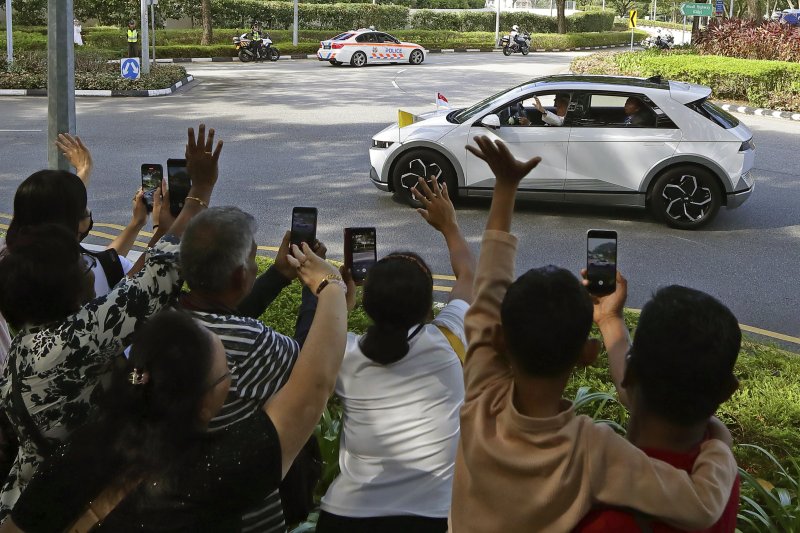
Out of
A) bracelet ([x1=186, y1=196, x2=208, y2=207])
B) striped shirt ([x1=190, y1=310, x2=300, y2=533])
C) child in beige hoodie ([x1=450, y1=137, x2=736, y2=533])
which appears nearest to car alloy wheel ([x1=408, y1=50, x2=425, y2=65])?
bracelet ([x1=186, y1=196, x2=208, y2=207])

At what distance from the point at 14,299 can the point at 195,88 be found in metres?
23.0

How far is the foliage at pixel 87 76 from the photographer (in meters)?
23.2

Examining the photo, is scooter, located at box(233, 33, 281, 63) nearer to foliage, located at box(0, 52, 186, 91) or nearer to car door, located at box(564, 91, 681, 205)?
foliage, located at box(0, 52, 186, 91)

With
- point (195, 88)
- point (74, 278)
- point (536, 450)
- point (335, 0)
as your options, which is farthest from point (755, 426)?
point (335, 0)

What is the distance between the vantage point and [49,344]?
9.46 feet

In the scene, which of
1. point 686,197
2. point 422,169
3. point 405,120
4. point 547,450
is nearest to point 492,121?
point 422,169

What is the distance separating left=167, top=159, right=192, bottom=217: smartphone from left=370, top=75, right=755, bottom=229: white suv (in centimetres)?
637

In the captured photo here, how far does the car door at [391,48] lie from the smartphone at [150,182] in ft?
103

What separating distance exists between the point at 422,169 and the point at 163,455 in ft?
29.2

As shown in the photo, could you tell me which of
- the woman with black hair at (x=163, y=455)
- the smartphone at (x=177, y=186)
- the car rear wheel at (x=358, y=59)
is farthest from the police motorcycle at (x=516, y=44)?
the woman with black hair at (x=163, y=455)

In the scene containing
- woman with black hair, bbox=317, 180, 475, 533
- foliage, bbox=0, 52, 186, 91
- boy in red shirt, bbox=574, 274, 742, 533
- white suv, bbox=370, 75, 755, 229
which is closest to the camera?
boy in red shirt, bbox=574, 274, 742, 533

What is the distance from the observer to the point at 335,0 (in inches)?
2329

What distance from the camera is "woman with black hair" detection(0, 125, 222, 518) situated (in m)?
2.88

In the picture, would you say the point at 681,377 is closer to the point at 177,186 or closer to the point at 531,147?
the point at 177,186
